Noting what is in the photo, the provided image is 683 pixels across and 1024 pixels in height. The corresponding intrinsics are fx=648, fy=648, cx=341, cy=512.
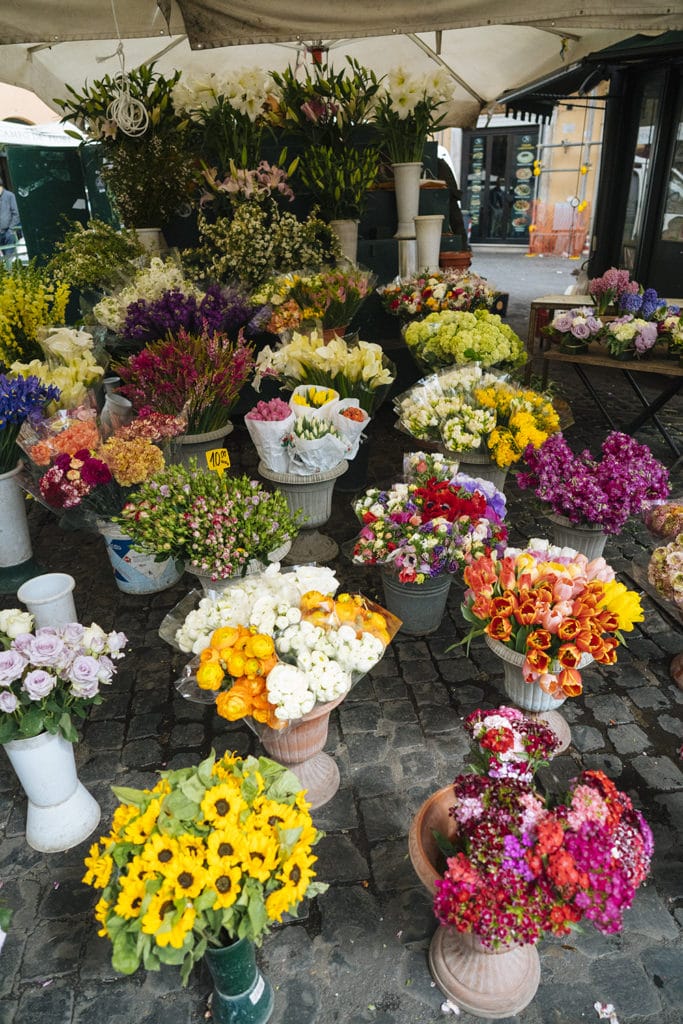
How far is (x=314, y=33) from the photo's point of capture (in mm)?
3861

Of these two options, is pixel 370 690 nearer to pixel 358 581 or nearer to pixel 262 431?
pixel 358 581

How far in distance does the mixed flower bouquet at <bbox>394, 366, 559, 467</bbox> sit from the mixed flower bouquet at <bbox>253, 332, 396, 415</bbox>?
10.2 inches

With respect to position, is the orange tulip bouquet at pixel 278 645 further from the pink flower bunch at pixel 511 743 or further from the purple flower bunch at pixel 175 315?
the purple flower bunch at pixel 175 315

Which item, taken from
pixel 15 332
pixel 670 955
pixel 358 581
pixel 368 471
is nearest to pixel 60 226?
pixel 15 332

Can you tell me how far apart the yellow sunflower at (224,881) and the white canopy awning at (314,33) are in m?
4.26

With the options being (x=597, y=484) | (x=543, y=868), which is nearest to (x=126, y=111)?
(x=597, y=484)

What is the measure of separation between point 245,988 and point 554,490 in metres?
2.57

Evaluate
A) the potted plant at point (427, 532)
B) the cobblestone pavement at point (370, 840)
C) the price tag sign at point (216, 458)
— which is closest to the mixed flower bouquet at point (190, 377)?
the price tag sign at point (216, 458)

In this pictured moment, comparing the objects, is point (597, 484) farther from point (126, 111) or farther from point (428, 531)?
point (126, 111)

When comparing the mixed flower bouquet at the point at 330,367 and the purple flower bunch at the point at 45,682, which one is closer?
the purple flower bunch at the point at 45,682

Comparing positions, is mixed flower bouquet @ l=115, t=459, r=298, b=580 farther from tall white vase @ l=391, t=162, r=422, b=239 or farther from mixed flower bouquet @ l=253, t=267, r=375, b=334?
tall white vase @ l=391, t=162, r=422, b=239

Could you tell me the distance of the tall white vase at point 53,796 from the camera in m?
2.33

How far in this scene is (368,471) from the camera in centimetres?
541

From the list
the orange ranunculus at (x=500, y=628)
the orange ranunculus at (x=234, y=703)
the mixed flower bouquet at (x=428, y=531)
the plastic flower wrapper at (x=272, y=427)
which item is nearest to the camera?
the orange ranunculus at (x=234, y=703)
